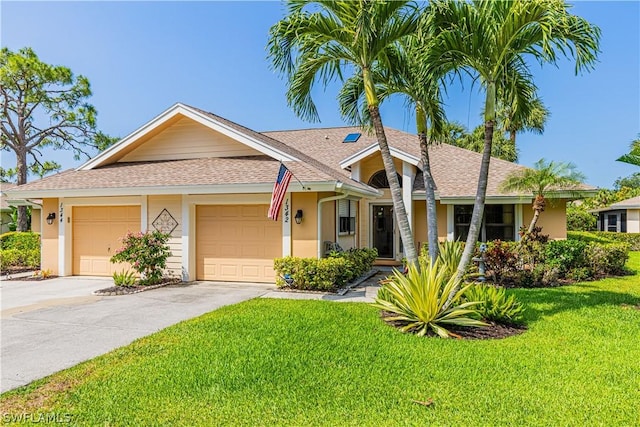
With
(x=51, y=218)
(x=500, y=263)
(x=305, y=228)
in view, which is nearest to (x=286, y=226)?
(x=305, y=228)

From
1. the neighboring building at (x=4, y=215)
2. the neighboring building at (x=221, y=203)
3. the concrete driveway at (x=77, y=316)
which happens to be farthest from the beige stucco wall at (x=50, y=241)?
the neighboring building at (x=4, y=215)

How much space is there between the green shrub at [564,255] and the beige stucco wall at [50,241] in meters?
16.7

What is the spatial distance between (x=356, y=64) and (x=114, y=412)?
6.91 metres

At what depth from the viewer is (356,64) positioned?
7445mm

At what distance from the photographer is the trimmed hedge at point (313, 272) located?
10086 mm

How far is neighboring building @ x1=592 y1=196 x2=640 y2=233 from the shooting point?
26156 mm

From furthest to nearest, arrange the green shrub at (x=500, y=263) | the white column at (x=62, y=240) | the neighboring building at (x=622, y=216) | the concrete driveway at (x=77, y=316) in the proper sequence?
the neighboring building at (x=622, y=216) < the white column at (x=62, y=240) < the green shrub at (x=500, y=263) < the concrete driveway at (x=77, y=316)

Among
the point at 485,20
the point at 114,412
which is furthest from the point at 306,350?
the point at 485,20

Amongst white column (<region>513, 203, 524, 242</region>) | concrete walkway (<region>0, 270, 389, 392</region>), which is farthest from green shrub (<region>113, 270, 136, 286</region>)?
white column (<region>513, 203, 524, 242</region>)

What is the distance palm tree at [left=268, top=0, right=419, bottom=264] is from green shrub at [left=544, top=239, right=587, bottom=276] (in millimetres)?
7044

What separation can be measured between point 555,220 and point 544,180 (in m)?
2.45

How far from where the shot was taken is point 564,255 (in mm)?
11742

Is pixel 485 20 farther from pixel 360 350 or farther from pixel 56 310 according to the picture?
pixel 56 310

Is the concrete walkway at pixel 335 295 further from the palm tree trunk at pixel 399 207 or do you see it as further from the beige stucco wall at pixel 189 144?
the beige stucco wall at pixel 189 144
